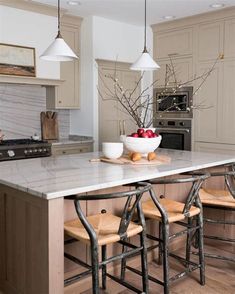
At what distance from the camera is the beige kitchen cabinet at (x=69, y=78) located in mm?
4988

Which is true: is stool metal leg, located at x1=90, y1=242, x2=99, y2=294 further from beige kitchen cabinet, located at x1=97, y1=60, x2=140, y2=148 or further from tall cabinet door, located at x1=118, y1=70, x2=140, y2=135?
tall cabinet door, located at x1=118, y1=70, x2=140, y2=135

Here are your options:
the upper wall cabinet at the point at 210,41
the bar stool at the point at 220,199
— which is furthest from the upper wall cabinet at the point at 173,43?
the bar stool at the point at 220,199

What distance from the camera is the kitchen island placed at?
201 cm

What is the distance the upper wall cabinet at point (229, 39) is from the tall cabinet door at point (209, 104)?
0.18 metres

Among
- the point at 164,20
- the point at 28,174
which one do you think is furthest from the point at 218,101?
the point at 28,174

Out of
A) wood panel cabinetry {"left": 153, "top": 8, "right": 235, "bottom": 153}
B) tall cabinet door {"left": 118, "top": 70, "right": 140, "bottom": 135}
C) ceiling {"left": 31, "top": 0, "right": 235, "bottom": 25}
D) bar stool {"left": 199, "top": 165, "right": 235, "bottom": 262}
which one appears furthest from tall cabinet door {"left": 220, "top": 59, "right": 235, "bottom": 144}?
bar stool {"left": 199, "top": 165, "right": 235, "bottom": 262}

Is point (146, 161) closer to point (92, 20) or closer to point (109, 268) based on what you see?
point (109, 268)

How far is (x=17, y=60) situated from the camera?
14.4 feet

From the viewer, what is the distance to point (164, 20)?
5246 mm

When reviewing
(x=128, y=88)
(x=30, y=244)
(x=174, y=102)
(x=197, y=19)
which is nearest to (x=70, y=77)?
(x=128, y=88)

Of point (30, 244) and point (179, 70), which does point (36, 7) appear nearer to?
point (179, 70)

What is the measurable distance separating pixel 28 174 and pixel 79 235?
572mm

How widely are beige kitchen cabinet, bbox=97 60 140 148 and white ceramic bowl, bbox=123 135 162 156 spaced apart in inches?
78.9

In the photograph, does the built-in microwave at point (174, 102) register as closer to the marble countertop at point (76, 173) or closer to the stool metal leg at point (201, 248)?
the marble countertop at point (76, 173)
